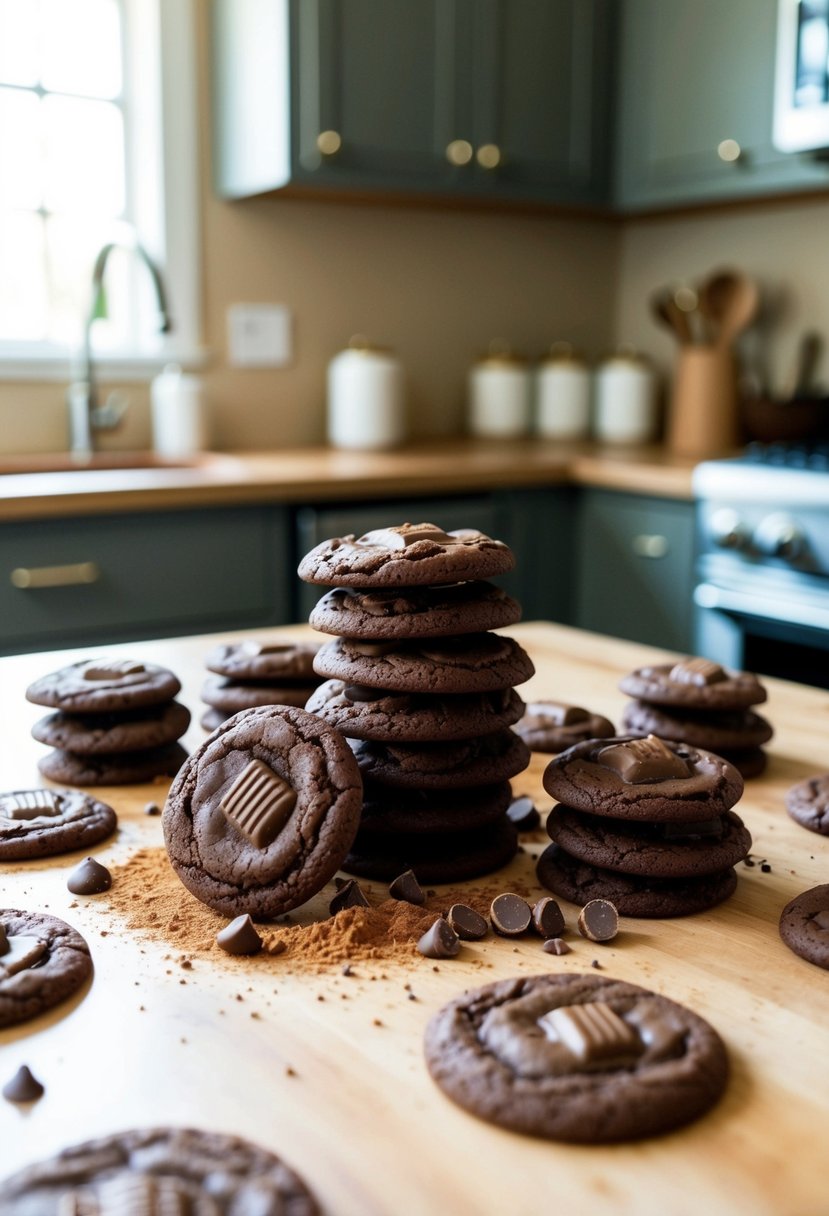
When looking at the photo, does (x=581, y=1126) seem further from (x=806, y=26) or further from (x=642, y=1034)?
(x=806, y=26)

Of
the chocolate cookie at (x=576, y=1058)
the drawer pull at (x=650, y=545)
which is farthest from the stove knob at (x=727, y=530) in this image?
the chocolate cookie at (x=576, y=1058)

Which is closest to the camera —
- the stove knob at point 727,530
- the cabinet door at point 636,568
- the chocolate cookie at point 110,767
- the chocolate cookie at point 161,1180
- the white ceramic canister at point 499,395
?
the chocolate cookie at point 161,1180

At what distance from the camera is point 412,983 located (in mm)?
827

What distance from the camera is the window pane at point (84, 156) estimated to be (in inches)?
125

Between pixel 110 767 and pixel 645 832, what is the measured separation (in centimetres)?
58

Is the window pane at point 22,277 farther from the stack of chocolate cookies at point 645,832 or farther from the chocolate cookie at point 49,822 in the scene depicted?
the stack of chocolate cookies at point 645,832

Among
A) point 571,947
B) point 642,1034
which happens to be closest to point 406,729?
point 571,947

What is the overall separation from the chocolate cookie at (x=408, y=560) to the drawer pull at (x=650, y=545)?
6.53 ft

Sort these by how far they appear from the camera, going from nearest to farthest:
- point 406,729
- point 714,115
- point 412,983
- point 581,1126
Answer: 1. point 581,1126
2. point 412,983
3. point 406,729
4. point 714,115

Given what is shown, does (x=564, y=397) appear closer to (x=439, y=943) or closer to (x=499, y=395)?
(x=499, y=395)

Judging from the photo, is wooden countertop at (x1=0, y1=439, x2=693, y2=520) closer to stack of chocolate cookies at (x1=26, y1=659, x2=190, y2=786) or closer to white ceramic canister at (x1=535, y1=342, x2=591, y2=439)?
white ceramic canister at (x1=535, y1=342, x2=591, y2=439)

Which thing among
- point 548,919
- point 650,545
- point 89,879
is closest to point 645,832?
point 548,919

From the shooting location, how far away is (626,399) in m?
3.80

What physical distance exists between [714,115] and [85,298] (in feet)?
5.83
